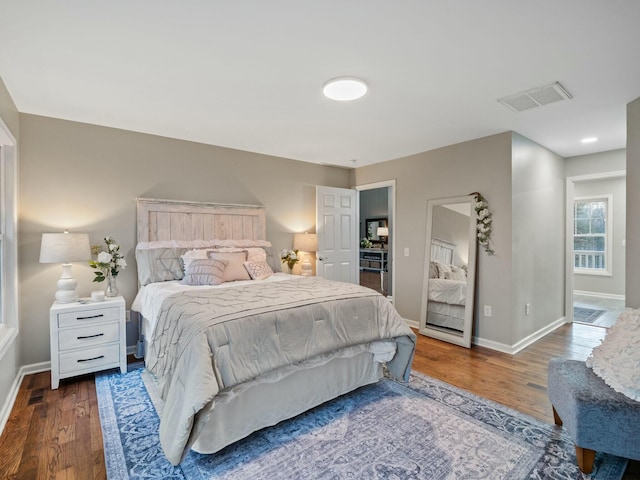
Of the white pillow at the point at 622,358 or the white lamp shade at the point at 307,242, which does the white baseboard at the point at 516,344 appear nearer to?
the white pillow at the point at 622,358

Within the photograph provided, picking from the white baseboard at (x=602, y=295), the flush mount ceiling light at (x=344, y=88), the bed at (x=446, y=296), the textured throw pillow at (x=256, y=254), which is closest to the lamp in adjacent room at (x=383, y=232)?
the white baseboard at (x=602, y=295)

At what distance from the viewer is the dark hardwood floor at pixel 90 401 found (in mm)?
1852

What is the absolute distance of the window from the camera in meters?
6.26

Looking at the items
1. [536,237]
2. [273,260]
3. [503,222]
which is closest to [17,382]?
[273,260]

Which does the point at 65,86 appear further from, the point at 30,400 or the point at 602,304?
the point at 602,304

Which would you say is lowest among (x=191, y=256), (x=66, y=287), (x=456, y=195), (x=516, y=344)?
(x=516, y=344)

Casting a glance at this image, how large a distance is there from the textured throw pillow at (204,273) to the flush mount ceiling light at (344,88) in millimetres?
1958

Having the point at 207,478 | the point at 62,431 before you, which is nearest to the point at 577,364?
the point at 207,478

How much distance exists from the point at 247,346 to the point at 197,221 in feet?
7.68

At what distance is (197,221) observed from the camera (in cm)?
393

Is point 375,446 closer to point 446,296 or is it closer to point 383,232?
point 446,296

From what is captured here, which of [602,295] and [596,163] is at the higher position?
[596,163]

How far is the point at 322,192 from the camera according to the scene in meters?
4.93

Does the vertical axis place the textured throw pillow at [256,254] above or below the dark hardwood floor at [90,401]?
above
